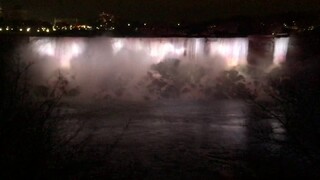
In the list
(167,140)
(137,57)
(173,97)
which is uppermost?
(137,57)

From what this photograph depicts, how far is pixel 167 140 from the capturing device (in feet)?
61.6

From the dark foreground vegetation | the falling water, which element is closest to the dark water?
the dark foreground vegetation

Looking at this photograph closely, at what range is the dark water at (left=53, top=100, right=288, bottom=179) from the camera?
14.8 metres

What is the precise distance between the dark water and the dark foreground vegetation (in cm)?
11

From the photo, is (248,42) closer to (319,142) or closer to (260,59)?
(260,59)

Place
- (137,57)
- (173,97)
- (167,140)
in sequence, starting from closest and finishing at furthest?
(167,140)
(173,97)
(137,57)

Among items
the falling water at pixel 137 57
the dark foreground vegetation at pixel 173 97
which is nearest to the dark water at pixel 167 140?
the dark foreground vegetation at pixel 173 97

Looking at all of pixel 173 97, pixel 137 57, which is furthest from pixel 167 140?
pixel 137 57

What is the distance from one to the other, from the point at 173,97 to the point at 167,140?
39.8 feet

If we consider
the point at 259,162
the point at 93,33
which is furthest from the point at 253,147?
the point at 93,33

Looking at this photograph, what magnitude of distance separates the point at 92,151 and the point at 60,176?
9.82 meters

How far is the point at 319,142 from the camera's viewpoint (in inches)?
365

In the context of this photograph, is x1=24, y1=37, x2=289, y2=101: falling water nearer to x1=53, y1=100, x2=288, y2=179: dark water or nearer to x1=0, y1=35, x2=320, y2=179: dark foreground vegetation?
x1=0, y1=35, x2=320, y2=179: dark foreground vegetation

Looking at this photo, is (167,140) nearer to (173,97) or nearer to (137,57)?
(173,97)
